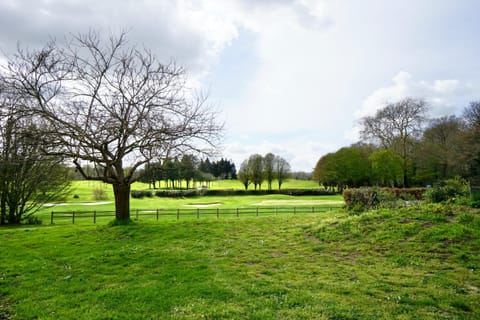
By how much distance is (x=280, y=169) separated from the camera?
69.1m

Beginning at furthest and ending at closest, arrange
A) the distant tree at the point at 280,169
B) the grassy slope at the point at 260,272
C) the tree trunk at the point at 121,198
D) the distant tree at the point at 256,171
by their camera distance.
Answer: the distant tree at the point at 280,169, the distant tree at the point at 256,171, the tree trunk at the point at 121,198, the grassy slope at the point at 260,272

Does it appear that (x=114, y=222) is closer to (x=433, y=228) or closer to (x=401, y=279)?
(x=401, y=279)

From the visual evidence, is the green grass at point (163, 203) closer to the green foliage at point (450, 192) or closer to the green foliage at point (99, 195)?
the green foliage at point (99, 195)

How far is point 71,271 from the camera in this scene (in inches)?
291

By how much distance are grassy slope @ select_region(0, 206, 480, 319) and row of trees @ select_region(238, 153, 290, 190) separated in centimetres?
5437

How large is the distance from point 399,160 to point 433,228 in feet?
113

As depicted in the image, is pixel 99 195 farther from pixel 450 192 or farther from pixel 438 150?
pixel 438 150

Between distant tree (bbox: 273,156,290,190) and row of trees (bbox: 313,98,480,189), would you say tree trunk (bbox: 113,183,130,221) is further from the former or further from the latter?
distant tree (bbox: 273,156,290,190)

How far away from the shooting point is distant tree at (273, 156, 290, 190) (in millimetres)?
68375

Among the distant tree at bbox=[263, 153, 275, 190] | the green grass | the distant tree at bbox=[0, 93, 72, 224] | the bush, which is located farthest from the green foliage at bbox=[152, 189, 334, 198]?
the distant tree at bbox=[0, 93, 72, 224]

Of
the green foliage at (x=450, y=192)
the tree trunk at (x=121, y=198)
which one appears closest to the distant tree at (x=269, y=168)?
the green foliage at (x=450, y=192)

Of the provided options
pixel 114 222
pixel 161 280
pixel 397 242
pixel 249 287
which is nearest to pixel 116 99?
pixel 114 222

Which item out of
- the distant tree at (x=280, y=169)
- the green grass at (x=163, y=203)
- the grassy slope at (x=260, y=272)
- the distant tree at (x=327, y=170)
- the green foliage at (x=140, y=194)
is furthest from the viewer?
the distant tree at (x=280, y=169)

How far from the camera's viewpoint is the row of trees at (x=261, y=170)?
67.1 meters
